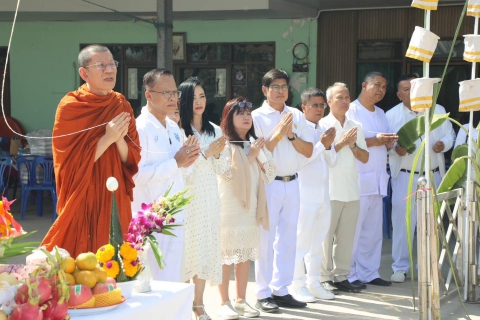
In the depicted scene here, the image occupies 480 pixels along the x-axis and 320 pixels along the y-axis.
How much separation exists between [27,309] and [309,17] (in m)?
10.4

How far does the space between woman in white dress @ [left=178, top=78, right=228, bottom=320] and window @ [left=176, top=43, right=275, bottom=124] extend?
7146mm

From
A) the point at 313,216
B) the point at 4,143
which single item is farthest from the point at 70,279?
the point at 4,143

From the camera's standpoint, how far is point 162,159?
491 centimetres

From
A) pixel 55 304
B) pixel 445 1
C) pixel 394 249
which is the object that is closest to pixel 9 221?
pixel 55 304

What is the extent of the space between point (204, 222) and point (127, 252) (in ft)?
6.47

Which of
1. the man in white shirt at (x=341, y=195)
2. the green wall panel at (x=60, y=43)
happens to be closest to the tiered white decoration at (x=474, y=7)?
the man in white shirt at (x=341, y=195)

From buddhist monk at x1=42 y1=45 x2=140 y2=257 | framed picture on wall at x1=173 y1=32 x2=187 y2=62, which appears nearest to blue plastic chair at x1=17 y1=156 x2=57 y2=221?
framed picture on wall at x1=173 y1=32 x2=187 y2=62

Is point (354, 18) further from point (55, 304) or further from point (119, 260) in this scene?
point (55, 304)

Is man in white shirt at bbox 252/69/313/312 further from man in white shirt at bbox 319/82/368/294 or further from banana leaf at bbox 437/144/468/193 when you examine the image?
banana leaf at bbox 437/144/468/193

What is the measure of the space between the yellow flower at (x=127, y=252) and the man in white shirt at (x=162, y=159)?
4.64ft

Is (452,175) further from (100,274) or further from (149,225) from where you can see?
(100,274)

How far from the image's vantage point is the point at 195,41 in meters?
12.8

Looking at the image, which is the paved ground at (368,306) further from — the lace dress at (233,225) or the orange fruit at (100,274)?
the orange fruit at (100,274)

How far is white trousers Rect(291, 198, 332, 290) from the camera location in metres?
6.38
